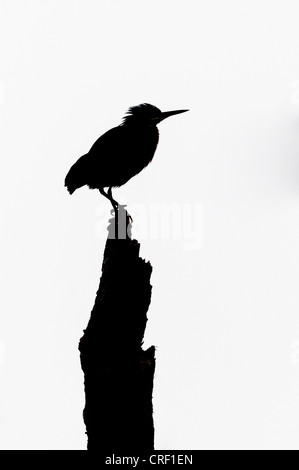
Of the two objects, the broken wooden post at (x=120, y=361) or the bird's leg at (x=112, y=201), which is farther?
the bird's leg at (x=112, y=201)

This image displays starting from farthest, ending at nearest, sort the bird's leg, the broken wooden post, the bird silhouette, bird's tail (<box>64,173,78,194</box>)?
1. bird's tail (<box>64,173,78,194</box>)
2. the bird's leg
3. the bird silhouette
4. the broken wooden post

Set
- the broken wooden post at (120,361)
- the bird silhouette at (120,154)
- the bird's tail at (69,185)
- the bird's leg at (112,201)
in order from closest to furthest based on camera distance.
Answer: the broken wooden post at (120,361) → the bird silhouette at (120,154) → the bird's leg at (112,201) → the bird's tail at (69,185)

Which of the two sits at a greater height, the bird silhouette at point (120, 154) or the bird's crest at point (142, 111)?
the bird's crest at point (142, 111)

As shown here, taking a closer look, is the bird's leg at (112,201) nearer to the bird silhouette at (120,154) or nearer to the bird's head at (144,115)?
the bird silhouette at (120,154)

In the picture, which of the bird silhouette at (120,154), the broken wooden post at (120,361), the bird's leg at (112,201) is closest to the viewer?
the broken wooden post at (120,361)

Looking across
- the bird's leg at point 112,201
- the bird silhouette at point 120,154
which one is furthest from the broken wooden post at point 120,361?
the bird silhouette at point 120,154

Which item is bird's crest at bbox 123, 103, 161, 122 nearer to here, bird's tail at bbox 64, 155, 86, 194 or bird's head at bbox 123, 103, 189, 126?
bird's head at bbox 123, 103, 189, 126

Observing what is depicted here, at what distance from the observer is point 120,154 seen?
5395 millimetres

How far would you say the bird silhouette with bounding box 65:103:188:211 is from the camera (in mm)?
5406

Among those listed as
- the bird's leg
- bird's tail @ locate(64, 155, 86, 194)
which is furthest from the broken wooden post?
bird's tail @ locate(64, 155, 86, 194)

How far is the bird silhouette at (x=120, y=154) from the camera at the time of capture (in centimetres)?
541

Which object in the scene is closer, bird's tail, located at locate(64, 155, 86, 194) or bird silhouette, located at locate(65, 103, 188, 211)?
bird silhouette, located at locate(65, 103, 188, 211)

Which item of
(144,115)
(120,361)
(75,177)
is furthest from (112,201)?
(120,361)
